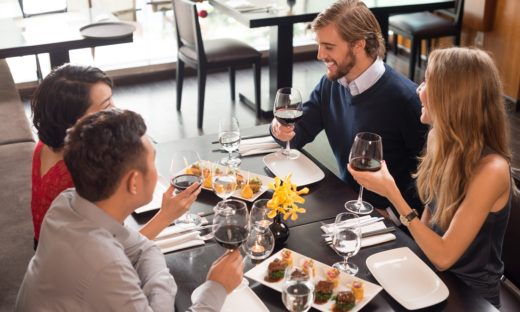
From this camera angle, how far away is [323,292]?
A: 5.38 feet

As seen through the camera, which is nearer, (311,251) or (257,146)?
(311,251)

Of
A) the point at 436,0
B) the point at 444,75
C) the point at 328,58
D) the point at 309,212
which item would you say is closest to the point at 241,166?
the point at 309,212

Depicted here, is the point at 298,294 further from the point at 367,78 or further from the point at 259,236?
the point at 367,78

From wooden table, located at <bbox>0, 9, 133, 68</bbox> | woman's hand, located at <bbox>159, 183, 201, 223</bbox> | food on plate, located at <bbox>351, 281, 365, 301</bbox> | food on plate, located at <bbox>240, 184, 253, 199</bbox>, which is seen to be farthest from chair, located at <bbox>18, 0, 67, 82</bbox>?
food on plate, located at <bbox>351, 281, 365, 301</bbox>

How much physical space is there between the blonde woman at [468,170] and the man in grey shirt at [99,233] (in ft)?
2.38

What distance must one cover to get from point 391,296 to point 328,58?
1.25 metres

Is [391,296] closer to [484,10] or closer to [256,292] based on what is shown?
[256,292]

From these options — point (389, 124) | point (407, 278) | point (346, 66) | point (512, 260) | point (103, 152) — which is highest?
point (103, 152)

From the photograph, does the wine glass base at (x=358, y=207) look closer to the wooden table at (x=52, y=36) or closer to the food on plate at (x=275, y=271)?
the food on plate at (x=275, y=271)

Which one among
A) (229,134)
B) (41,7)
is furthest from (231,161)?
(41,7)

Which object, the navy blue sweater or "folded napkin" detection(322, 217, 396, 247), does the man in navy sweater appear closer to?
the navy blue sweater

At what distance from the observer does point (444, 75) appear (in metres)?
1.96

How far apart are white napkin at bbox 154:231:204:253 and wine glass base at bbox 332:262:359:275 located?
0.42m

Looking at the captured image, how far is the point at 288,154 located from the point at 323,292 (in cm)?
92
